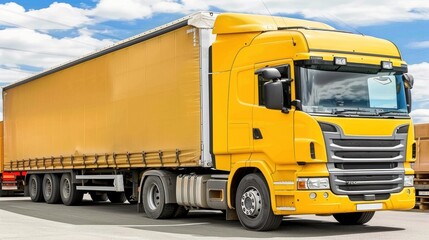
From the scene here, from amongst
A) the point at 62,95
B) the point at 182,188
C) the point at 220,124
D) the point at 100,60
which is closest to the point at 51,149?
the point at 62,95

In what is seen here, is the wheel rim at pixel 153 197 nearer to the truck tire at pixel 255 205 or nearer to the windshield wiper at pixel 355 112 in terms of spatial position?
the truck tire at pixel 255 205

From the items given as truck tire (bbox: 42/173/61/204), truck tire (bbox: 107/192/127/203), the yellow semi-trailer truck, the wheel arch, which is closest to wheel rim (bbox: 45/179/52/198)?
truck tire (bbox: 42/173/61/204)

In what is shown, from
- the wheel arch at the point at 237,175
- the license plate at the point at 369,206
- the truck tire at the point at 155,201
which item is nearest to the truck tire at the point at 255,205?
the wheel arch at the point at 237,175

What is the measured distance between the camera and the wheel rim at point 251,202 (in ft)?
39.0

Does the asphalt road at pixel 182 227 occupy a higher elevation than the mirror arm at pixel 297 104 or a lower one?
lower

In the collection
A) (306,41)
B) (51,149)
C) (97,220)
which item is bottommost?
(97,220)

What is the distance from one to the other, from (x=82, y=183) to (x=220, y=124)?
751cm

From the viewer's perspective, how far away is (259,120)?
11.8 metres

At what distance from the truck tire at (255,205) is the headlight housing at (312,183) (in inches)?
27.6

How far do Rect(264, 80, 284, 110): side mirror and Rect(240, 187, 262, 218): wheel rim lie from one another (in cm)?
162

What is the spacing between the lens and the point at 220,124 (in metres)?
12.9

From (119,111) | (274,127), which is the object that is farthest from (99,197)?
(274,127)

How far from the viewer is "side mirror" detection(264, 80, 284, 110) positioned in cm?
1116

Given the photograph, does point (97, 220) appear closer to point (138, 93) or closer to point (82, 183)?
point (138, 93)
